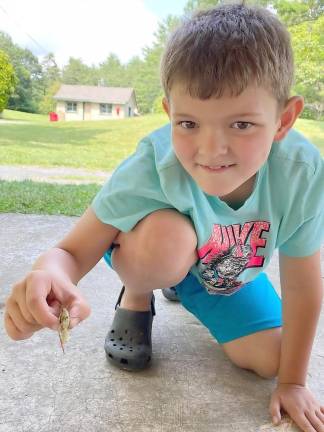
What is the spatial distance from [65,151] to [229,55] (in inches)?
250

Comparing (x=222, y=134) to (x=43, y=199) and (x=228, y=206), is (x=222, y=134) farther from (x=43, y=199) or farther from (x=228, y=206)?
(x=43, y=199)

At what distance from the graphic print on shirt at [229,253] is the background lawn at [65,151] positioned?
1269mm

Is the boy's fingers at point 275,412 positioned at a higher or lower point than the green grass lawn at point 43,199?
higher

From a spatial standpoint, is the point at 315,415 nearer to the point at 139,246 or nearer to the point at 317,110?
the point at 139,246

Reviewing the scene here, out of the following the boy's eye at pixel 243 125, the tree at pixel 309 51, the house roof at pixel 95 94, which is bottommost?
the house roof at pixel 95 94

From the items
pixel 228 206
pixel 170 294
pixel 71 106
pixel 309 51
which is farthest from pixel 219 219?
pixel 71 106

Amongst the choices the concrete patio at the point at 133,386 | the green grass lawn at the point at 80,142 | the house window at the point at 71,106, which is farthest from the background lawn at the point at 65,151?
the house window at the point at 71,106

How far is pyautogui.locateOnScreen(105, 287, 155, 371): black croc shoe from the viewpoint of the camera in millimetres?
901

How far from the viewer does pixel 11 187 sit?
271 centimetres

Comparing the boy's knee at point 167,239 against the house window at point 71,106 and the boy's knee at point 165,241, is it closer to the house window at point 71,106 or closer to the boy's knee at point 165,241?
the boy's knee at point 165,241

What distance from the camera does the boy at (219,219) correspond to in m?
0.69

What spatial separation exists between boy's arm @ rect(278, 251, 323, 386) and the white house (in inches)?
758

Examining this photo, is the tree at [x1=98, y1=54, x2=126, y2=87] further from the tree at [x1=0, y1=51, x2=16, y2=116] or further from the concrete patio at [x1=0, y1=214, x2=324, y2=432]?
the concrete patio at [x1=0, y1=214, x2=324, y2=432]

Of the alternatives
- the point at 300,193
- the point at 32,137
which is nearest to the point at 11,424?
the point at 300,193
